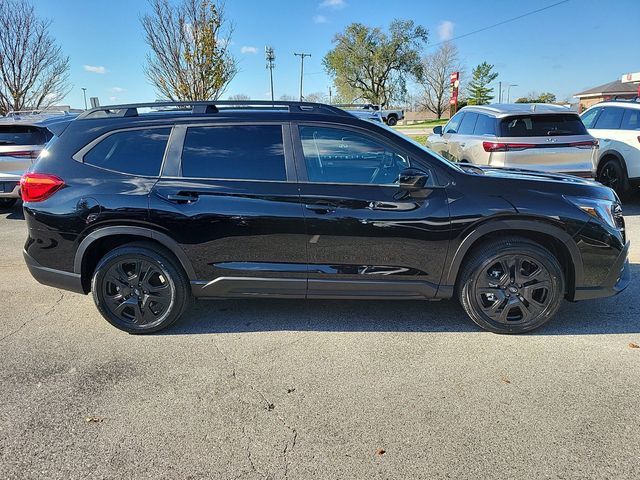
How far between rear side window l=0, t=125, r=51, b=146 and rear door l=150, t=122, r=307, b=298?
565 centimetres

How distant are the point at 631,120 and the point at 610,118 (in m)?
0.56

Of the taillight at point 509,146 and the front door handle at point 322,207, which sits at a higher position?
the taillight at point 509,146

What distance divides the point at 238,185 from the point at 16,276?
131 inches

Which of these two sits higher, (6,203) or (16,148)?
(16,148)

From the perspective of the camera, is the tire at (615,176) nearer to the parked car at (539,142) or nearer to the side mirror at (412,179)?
the parked car at (539,142)

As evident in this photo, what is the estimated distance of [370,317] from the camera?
161 inches

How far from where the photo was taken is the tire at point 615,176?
8.44 metres

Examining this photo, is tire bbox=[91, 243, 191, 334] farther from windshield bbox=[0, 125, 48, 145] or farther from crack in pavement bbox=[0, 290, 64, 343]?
windshield bbox=[0, 125, 48, 145]

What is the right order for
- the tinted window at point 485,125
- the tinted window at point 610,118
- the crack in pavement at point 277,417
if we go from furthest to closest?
1. the tinted window at point 610,118
2. the tinted window at point 485,125
3. the crack in pavement at point 277,417

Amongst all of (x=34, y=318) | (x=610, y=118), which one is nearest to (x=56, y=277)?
(x=34, y=318)

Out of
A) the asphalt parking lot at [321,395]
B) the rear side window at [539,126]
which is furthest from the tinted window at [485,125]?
the asphalt parking lot at [321,395]

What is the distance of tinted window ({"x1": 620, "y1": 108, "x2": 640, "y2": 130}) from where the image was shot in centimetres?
824

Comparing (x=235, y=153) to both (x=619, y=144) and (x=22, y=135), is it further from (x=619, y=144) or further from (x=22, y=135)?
(x=619, y=144)

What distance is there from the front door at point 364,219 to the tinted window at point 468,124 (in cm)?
529
